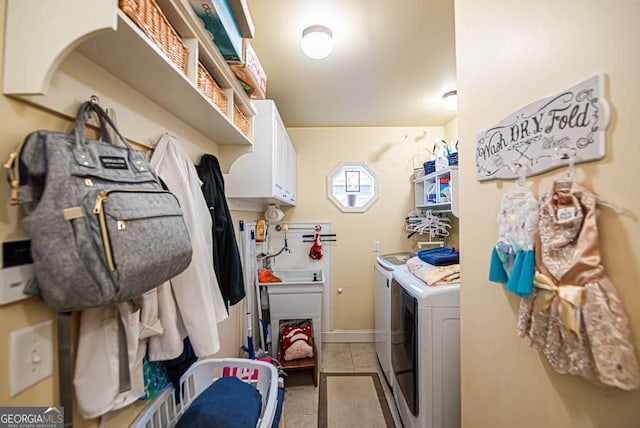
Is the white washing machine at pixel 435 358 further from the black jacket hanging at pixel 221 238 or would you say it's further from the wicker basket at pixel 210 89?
the wicker basket at pixel 210 89

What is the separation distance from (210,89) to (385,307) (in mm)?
2065

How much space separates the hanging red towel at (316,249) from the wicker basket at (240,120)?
5.01ft

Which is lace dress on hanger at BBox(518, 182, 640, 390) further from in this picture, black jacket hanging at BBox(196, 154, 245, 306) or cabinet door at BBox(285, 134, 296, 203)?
cabinet door at BBox(285, 134, 296, 203)

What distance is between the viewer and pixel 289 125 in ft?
9.39

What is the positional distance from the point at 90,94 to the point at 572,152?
1.27 meters

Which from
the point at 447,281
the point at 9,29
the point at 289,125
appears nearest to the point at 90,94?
the point at 9,29

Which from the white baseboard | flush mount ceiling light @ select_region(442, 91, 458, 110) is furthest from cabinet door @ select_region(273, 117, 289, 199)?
the white baseboard

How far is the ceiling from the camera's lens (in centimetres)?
131

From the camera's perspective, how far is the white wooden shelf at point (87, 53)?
0.49m

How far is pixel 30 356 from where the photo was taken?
1.76ft

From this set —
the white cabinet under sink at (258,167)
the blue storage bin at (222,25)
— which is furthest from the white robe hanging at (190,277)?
the white cabinet under sink at (258,167)

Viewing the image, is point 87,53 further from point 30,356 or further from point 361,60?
point 361,60

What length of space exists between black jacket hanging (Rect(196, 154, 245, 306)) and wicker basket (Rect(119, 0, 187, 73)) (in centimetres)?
58

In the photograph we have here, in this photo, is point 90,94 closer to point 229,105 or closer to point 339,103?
point 229,105
